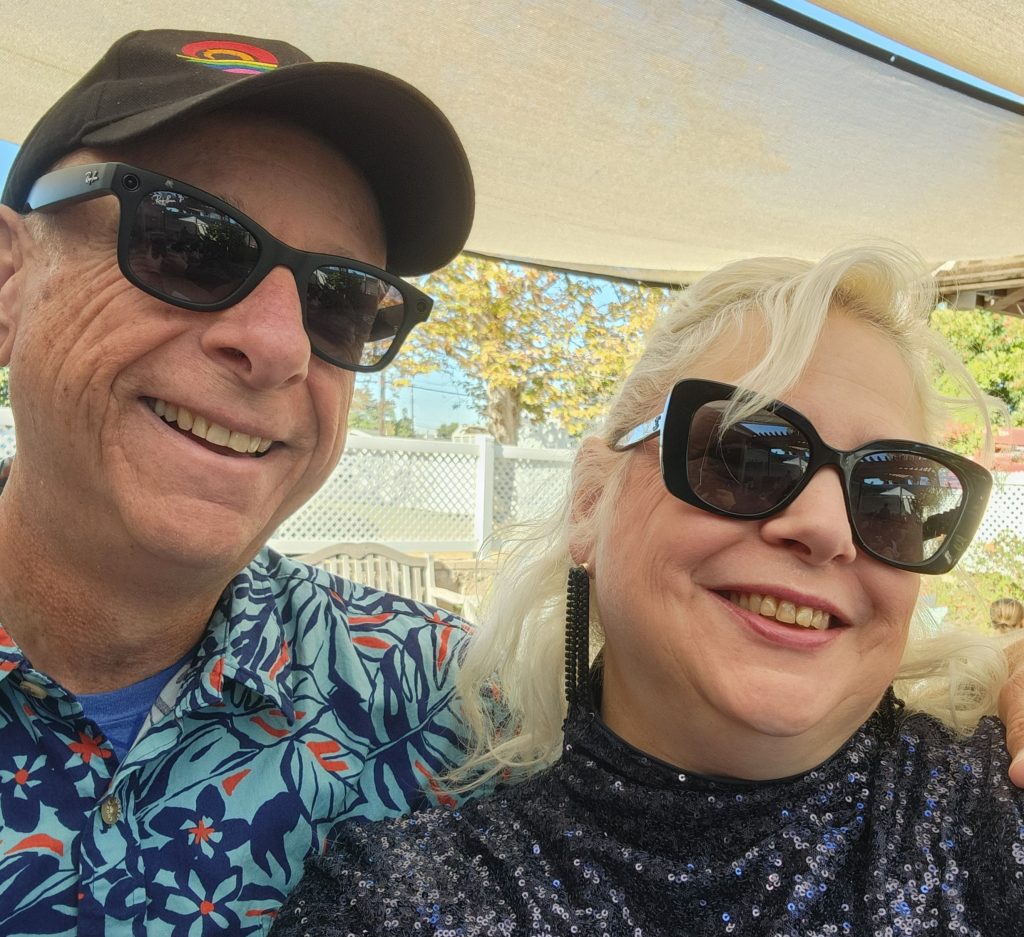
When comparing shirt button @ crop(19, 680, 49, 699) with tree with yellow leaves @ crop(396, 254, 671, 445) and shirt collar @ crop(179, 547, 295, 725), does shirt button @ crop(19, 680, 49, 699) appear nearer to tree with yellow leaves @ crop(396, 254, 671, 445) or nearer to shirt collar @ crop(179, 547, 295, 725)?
shirt collar @ crop(179, 547, 295, 725)

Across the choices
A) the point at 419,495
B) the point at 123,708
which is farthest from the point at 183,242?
the point at 419,495

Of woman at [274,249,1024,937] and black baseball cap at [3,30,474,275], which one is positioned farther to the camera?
black baseball cap at [3,30,474,275]

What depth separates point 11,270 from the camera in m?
1.42

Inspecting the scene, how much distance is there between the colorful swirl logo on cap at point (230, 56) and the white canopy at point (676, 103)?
909mm

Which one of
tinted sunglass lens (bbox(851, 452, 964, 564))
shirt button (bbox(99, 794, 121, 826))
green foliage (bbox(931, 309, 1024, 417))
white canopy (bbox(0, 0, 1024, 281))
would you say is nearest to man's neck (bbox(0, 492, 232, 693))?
shirt button (bbox(99, 794, 121, 826))

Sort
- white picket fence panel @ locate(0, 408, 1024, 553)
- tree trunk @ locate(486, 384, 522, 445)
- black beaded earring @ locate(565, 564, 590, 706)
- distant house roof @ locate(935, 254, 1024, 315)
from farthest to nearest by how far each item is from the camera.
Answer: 1. tree trunk @ locate(486, 384, 522, 445)
2. white picket fence panel @ locate(0, 408, 1024, 553)
3. distant house roof @ locate(935, 254, 1024, 315)
4. black beaded earring @ locate(565, 564, 590, 706)

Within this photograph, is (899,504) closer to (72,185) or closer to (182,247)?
(182,247)

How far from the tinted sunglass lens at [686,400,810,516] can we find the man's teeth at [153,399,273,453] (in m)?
0.75

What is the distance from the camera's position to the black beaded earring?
1516 mm

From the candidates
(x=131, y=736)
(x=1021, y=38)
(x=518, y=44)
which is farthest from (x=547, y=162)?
(x=131, y=736)

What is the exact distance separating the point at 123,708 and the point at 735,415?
1.16 meters

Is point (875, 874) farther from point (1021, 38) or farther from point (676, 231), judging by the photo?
point (676, 231)

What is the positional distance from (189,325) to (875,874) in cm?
134

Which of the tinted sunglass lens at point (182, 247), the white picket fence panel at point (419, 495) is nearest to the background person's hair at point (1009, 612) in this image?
the white picket fence panel at point (419, 495)
